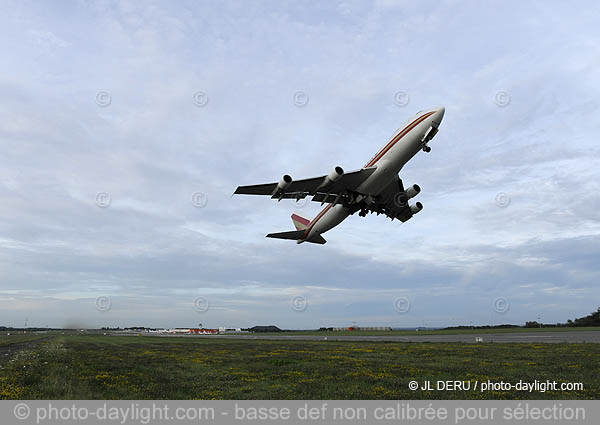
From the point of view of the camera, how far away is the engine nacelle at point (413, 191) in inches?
1526

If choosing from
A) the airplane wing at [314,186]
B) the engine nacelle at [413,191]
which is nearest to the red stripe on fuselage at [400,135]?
the airplane wing at [314,186]

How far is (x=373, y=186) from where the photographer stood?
3444 cm

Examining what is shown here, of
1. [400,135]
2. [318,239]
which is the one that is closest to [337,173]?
[400,135]

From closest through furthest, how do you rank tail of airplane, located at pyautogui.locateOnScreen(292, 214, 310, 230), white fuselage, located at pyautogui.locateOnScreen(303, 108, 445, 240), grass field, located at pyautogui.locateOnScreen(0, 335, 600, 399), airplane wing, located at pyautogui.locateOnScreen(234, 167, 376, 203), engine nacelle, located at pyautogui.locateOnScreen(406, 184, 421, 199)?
grass field, located at pyautogui.locateOnScreen(0, 335, 600, 399) → white fuselage, located at pyautogui.locateOnScreen(303, 108, 445, 240) → airplane wing, located at pyautogui.locateOnScreen(234, 167, 376, 203) → engine nacelle, located at pyautogui.locateOnScreen(406, 184, 421, 199) → tail of airplane, located at pyautogui.locateOnScreen(292, 214, 310, 230)

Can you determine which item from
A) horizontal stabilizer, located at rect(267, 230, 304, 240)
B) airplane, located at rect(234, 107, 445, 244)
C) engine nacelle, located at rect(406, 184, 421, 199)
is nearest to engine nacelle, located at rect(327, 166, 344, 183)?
airplane, located at rect(234, 107, 445, 244)

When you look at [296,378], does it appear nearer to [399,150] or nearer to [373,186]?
[373,186]

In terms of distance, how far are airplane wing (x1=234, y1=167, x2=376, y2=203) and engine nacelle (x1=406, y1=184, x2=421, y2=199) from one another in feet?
21.4

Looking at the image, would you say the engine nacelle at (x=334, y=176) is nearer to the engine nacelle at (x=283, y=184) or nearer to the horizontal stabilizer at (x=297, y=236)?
the engine nacelle at (x=283, y=184)

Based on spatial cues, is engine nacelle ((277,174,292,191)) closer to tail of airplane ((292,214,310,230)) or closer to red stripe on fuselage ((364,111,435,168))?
red stripe on fuselage ((364,111,435,168))

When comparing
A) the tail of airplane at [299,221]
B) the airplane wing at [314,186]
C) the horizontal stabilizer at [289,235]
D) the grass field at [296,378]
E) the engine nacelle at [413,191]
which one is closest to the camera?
the grass field at [296,378]

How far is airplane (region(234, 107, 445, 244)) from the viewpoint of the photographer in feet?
101

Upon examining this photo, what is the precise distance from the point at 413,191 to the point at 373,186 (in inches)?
254
